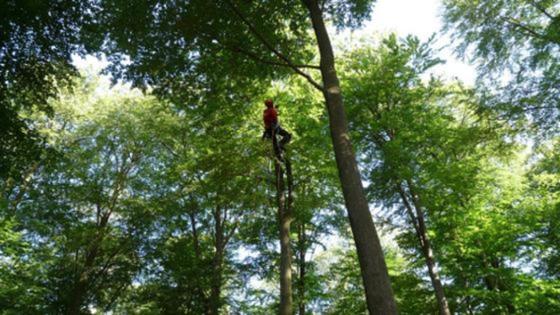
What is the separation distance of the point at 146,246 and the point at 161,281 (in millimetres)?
1828

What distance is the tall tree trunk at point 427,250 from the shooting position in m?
11.7

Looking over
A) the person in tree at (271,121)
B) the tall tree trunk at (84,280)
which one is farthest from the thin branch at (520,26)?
the tall tree trunk at (84,280)

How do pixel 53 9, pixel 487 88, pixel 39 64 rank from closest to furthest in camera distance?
1. pixel 53 9
2. pixel 39 64
3. pixel 487 88

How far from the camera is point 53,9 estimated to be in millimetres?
8703

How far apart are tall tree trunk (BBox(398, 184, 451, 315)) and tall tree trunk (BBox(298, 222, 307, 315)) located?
4.84 metres

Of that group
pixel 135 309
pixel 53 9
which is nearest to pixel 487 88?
pixel 53 9

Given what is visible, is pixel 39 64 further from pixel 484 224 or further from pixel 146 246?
pixel 484 224

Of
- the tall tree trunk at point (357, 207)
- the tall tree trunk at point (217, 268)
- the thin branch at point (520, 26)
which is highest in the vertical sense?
the thin branch at point (520, 26)

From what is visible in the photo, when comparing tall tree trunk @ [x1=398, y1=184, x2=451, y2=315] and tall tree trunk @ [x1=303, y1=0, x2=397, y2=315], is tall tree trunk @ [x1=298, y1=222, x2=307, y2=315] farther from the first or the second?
tall tree trunk @ [x1=303, y1=0, x2=397, y2=315]

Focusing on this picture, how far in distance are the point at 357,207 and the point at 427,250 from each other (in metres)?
8.91

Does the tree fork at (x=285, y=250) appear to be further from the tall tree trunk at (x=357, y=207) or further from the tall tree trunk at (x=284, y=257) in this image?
the tall tree trunk at (x=357, y=207)

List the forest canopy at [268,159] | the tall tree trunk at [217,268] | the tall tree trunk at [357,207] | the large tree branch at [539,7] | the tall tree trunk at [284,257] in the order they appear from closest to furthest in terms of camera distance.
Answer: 1. the tall tree trunk at [357,207]
2. the forest canopy at [268,159]
3. the tall tree trunk at [284,257]
4. the large tree branch at [539,7]
5. the tall tree trunk at [217,268]

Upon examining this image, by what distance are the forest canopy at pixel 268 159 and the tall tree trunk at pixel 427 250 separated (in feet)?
0.24

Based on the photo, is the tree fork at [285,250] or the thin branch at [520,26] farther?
the thin branch at [520,26]
